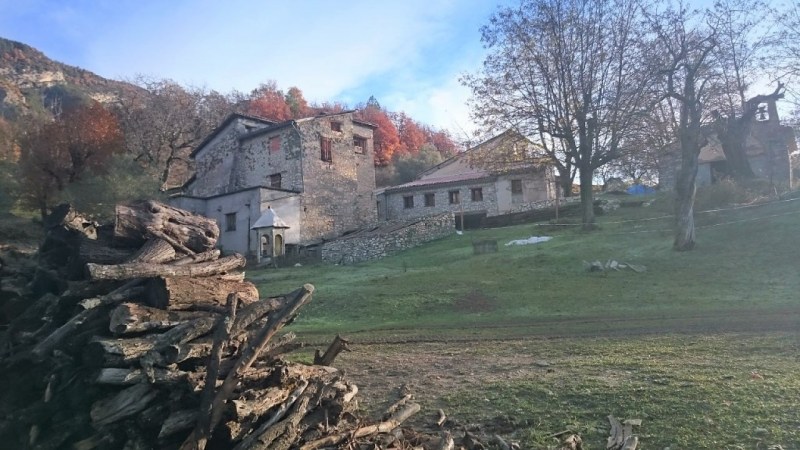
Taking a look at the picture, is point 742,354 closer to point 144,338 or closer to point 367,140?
point 144,338

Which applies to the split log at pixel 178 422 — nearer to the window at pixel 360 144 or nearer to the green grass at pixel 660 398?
the green grass at pixel 660 398

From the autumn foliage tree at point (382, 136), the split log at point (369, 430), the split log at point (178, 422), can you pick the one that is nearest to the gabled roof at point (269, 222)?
the split log at point (369, 430)

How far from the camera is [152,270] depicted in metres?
6.29

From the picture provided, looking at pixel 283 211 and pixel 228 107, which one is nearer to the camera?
pixel 283 211

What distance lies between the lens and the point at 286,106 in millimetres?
62719

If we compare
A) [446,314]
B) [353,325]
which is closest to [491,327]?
[446,314]

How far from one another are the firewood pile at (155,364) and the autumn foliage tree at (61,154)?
27895mm

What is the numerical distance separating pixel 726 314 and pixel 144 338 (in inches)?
527

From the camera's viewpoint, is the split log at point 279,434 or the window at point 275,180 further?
the window at point 275,180

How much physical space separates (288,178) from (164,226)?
32.0m

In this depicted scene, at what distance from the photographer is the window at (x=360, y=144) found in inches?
1699

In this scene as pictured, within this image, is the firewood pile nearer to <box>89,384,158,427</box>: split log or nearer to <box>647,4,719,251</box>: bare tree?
<box>89,384,158,427</box>: split log

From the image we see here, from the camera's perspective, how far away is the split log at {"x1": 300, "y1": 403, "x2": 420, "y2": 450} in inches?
205

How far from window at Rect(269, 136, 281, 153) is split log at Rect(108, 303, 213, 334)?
34.5 meters
